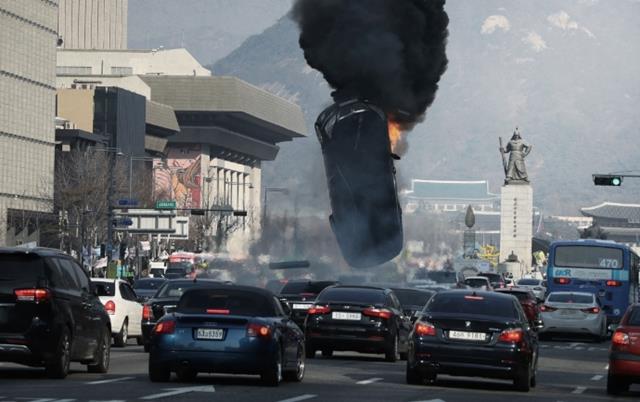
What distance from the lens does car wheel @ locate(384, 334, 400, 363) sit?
39.7 metres

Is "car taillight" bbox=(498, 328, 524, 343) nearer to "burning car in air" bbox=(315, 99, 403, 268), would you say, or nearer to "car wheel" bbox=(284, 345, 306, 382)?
"car wheel" bbox=(284, 345, 306, 382)

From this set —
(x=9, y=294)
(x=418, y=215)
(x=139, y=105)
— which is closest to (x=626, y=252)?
(x=418, y=215)

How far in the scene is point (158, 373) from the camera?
94.2 feet

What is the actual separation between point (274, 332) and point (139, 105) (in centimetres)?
15074

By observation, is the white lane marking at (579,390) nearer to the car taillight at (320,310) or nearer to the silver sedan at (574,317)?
the car taillight at (320,310)

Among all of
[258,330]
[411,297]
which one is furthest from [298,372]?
[411,297]

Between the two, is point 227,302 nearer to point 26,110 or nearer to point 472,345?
point 472,345

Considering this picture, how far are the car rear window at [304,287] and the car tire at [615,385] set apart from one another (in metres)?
20.1

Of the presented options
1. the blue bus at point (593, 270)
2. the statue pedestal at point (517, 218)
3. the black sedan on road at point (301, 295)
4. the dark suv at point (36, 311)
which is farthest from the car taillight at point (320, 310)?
the statue pedestal at point (517, 218)

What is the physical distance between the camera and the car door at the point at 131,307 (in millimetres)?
46344

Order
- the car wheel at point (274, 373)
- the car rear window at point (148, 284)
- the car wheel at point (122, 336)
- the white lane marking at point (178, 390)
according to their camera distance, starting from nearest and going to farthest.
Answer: the white lane marking at point (178, 390), the car wheel at point (274, 373), the car wheel at point (122, 336), the car rear window at point (148, 284)

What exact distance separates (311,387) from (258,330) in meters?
1.79

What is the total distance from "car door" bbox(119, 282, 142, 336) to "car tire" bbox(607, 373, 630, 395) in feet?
57.4

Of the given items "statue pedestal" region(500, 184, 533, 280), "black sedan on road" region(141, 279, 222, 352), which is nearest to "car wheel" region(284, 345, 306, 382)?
"black sedan on road" region(141, 279, 222, 352)
